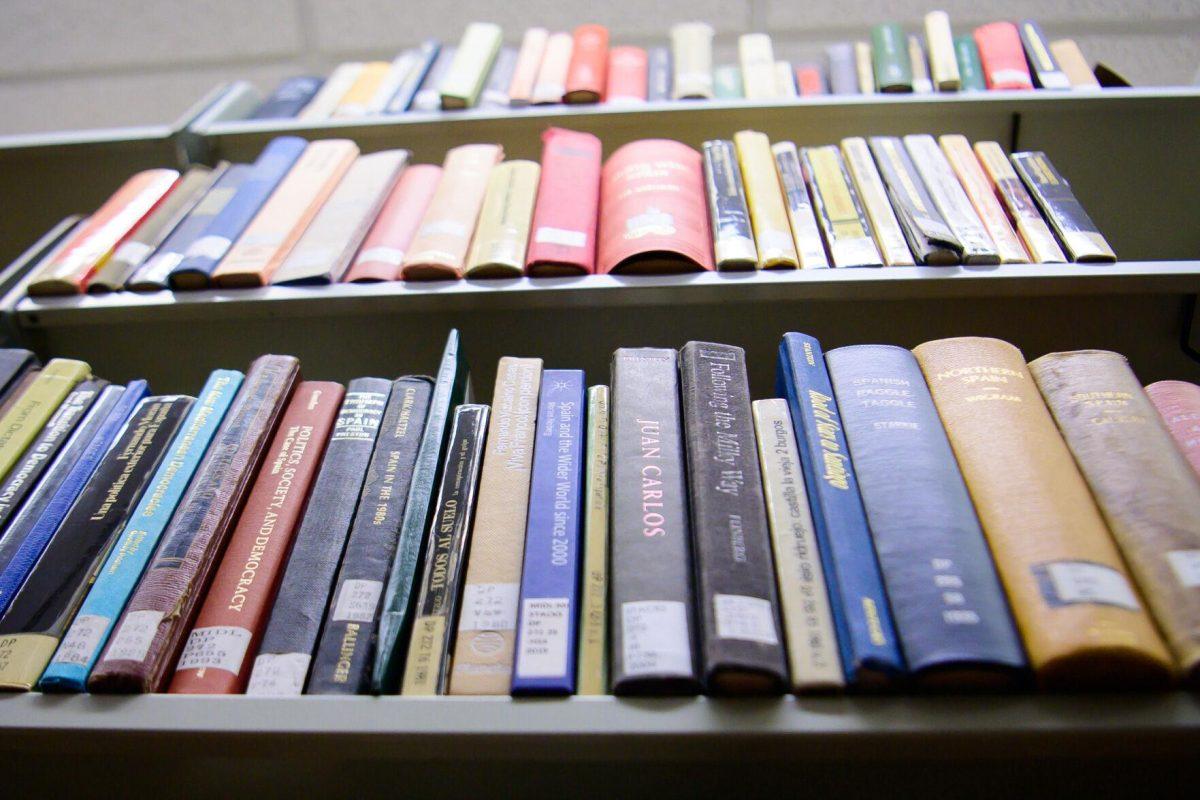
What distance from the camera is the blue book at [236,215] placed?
3.28 feet

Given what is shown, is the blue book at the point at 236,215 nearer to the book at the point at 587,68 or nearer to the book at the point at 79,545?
the book at the point at 79,545

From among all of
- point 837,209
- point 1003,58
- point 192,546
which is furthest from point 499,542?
point 1003,58

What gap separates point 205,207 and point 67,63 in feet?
3.77

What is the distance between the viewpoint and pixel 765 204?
3.35 ft

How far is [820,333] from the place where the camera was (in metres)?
1.11

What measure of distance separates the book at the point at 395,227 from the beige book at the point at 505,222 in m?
0.10

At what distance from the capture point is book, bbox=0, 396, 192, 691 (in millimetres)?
675


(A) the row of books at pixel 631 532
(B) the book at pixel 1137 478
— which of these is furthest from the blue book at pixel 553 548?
(B) the book at pixel 1137 478

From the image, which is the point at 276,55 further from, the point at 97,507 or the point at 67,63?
the point at 97,507

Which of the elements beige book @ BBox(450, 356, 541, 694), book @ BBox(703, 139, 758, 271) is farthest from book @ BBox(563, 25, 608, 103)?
beige book @ BBox(450, 356, 541, 694)

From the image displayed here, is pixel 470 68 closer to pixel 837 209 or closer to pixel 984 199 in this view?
pixel 837 209

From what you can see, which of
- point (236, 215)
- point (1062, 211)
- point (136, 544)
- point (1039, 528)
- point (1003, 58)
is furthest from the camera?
point (1003, 58)

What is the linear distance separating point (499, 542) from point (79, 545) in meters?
0.42

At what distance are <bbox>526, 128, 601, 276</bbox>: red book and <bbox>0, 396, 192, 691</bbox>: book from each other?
0.47m
